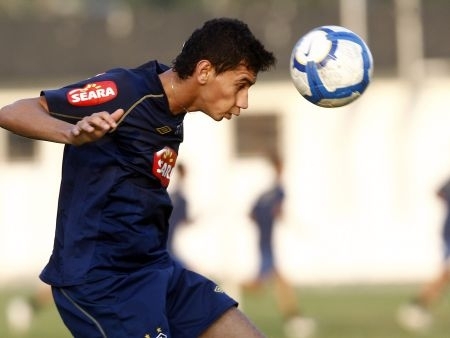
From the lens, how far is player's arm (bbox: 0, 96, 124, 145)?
232 inches

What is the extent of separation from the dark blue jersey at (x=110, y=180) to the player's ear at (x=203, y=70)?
199 mm

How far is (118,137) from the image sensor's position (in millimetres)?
6543

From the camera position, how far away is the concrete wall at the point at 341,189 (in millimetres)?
27062

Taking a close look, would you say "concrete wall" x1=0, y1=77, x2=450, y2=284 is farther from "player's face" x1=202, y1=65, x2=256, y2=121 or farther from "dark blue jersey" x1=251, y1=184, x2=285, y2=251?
"player's face" x1=202, y1=65, x2=256, y2=121

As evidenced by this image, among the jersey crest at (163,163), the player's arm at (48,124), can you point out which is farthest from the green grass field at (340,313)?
the player's arm at (48,124)

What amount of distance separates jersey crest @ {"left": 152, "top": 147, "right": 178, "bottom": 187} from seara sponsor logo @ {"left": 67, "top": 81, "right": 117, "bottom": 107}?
0.40 meters

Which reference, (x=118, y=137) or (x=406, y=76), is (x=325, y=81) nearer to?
(x=118, y=137)

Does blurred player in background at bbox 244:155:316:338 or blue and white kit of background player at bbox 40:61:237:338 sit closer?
blue and white kit of background player at bbox 40:61:237:338

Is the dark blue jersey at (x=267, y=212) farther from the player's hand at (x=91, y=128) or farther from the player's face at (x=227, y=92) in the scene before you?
the player's hand at (x=91, y=128)

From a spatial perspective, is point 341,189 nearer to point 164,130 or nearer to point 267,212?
point 267,212

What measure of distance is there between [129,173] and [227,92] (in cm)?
63

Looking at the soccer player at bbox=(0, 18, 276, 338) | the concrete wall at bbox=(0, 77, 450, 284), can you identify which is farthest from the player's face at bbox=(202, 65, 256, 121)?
the concrete wall at bbox=(0, 77, 450, 284)

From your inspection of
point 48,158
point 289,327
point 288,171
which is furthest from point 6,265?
point 289,327

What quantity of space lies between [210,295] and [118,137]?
985 millimetres
